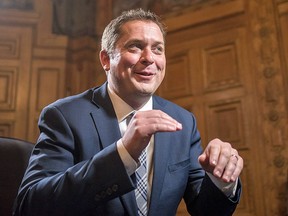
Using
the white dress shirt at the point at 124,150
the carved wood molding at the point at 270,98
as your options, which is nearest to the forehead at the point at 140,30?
the white dress shirt at the point at 124,150

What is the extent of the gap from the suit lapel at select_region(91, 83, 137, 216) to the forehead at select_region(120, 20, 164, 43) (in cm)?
30

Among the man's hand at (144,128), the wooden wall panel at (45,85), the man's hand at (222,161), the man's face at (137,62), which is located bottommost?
the man's hand at (222,161)

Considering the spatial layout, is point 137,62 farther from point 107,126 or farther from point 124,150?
point 124,150

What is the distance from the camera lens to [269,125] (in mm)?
3264

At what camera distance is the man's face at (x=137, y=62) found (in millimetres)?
1517

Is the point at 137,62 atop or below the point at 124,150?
atop

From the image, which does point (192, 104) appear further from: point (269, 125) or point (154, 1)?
point (154, 1)

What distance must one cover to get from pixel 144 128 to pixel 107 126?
0.38 metres

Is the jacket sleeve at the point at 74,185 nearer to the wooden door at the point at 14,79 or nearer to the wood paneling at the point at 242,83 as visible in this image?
the wood paneling at the point at 242,83

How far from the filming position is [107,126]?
4.62 feet

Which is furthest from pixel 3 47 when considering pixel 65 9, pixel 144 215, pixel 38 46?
pixel 144 215

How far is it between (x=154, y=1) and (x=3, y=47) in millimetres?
1897

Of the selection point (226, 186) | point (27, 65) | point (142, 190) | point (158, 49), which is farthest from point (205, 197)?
point (27, 65)

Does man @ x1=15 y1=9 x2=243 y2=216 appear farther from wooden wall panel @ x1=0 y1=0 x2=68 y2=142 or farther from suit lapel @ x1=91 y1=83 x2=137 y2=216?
wooden wall panel @ x1=0 y1=0 x2=68 y2=142
